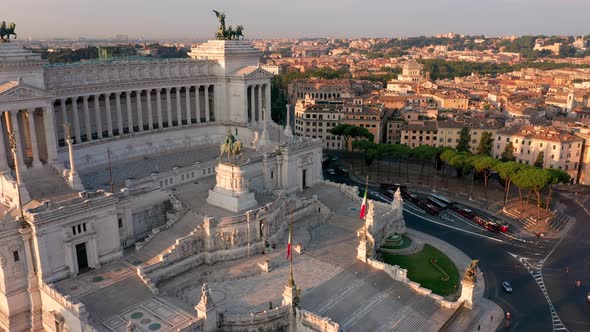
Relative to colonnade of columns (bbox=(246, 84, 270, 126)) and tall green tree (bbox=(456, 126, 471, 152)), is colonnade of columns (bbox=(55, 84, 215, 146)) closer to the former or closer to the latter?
colonnade of columns (bbox=(246, 84, 270, 126))

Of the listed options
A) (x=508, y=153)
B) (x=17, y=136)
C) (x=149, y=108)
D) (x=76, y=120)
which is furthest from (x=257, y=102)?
(x=508, y=153)

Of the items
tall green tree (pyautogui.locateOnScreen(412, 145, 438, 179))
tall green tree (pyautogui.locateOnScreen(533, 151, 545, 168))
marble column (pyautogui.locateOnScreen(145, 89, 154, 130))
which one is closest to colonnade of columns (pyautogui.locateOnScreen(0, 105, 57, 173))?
marble column (pyautogui.locateOnScreen(145, 89, 154, 130))

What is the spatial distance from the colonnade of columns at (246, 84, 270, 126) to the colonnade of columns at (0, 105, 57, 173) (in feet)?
117

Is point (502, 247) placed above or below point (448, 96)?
below

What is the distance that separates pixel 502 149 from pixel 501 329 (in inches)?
2884

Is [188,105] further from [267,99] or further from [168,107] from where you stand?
[267,99]

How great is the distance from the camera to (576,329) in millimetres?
53219

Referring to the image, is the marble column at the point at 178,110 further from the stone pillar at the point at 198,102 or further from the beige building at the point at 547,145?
the beige building at the point at 547,145

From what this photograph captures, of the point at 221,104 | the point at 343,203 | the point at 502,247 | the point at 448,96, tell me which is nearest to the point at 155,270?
the point at 343,203

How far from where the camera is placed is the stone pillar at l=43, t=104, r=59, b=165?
5776 cm

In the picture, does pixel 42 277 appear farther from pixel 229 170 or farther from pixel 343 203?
pixel 343 203

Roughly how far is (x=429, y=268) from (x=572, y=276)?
19688mm

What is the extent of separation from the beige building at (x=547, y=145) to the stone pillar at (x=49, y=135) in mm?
98980

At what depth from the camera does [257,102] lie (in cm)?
8844
